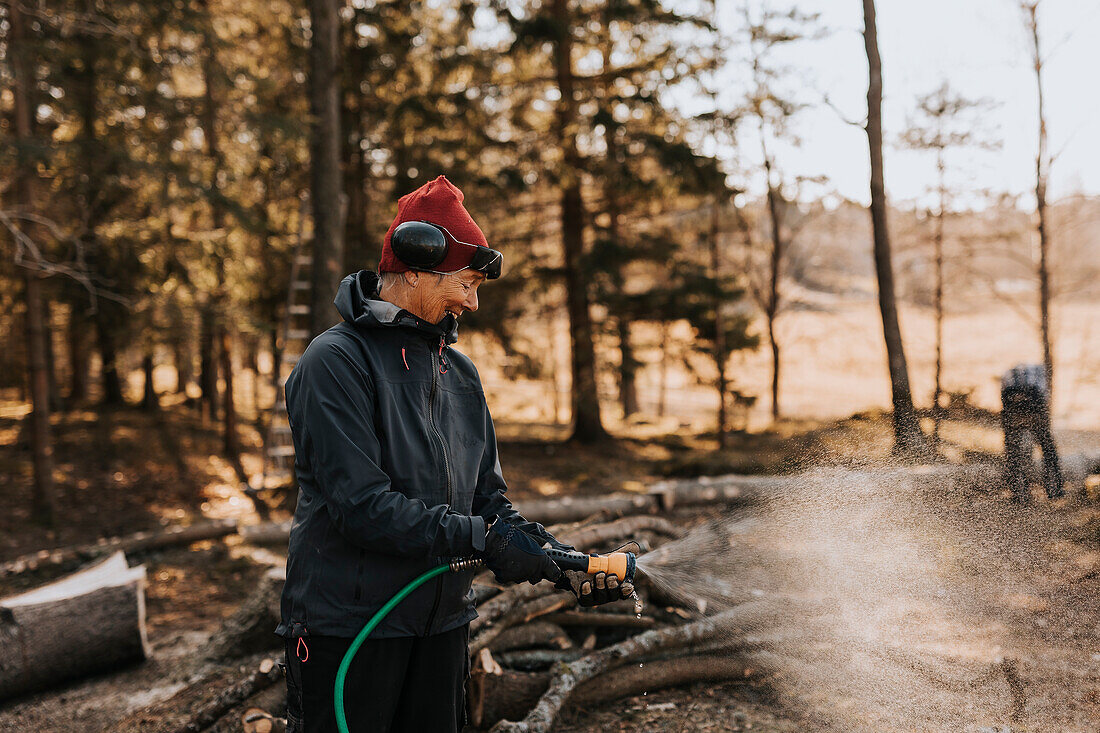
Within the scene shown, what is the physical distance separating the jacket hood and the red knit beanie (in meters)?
0.10

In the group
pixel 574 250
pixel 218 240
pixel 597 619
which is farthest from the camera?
pixel 574 250

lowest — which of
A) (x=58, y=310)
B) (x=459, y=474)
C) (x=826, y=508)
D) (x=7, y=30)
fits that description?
(x=826, y=508)

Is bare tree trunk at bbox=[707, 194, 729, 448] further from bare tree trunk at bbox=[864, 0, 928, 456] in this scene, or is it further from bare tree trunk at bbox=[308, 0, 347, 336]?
bare tree trunk at bbox=[308, 0, 347, 336]

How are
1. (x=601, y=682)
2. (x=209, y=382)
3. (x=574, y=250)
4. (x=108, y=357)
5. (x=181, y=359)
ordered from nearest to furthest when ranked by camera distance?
(x=601, y=682)
(x=574, y=250)
(x=108, y=357)
(x=181, y=359)
(x=209, y=382)

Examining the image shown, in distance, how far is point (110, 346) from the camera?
584 inches

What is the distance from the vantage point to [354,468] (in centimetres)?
207

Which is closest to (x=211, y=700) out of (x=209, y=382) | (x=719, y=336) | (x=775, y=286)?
(x=719, y=336)

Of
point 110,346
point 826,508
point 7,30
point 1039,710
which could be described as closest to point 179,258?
point 110,346

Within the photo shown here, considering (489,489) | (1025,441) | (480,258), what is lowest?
(1025,441)

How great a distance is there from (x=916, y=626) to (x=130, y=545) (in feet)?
27.1

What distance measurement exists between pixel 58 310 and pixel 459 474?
727 inches

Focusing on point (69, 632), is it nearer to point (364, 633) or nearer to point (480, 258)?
point (364, 633)

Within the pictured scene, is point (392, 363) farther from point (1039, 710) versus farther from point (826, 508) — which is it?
point (1039, 710)

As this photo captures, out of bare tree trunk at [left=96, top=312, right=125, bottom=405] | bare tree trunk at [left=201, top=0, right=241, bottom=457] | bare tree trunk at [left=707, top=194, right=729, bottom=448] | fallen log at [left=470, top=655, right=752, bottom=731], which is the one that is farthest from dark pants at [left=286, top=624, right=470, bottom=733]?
bare tree trunk at [left=707, top=194, right=729, bottom=448]
